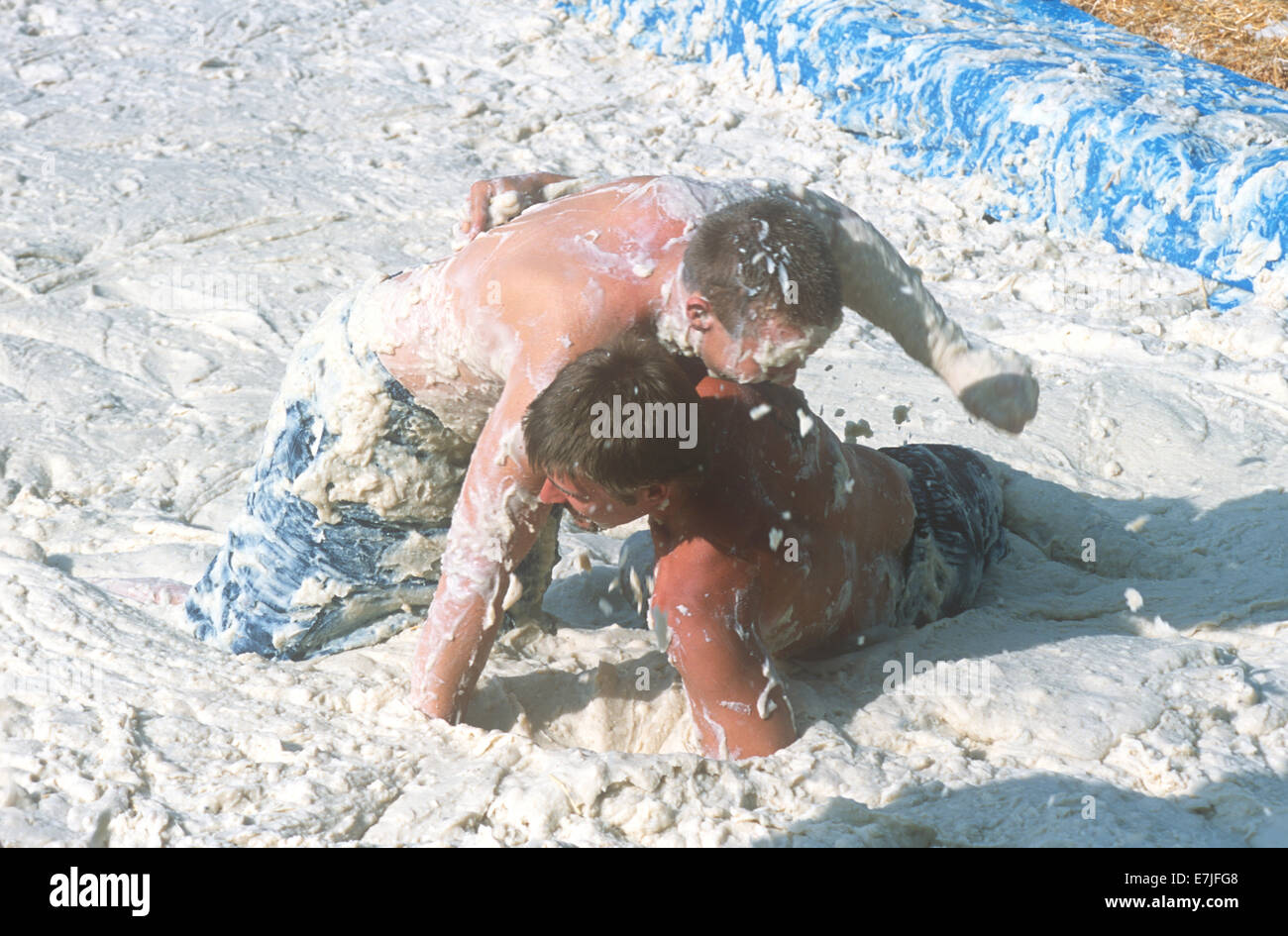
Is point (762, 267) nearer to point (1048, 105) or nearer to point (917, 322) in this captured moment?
point (917, 322)

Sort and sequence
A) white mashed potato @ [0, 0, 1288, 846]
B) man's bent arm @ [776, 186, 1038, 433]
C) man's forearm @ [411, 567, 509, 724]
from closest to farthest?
white mashed potato @ [0, 0, 1288, 846] → man's forearm @ [411, 567, 509, 724] → man's bent arm @ [776, 186, 1038, 433]

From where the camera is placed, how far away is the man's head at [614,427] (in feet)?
7.03

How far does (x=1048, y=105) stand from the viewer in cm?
500

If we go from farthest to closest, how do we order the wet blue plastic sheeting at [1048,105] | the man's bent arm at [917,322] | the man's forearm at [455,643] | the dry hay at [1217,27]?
the dry hay at [1217,27]
the wet blue plastic sheeting at [1048,105]
the man's bent arm at [917,322]
the man's forearm at [455,643]

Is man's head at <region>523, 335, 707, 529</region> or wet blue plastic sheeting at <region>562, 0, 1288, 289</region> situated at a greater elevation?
man's head at <region>523, 335, 707, 529</region>

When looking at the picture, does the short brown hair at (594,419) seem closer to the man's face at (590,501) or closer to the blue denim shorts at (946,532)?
the man's face at (590,501)

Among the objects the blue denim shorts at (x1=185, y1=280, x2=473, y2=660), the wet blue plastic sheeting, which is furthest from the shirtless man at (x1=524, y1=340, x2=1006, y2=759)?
the wet blue plastic sheeting

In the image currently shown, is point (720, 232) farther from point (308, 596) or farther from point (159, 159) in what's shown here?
point (159, 159)

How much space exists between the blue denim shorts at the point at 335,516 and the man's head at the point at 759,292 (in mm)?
754

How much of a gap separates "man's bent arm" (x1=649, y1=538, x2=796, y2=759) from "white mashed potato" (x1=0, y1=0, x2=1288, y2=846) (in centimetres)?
8

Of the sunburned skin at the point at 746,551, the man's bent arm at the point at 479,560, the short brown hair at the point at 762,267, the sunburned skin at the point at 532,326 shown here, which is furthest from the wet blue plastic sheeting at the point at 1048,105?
the man's bent arm at the point at 479,560

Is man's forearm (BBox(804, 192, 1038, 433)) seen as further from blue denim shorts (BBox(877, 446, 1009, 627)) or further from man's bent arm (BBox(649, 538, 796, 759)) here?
man's bent arm (BBox(649, 538, 796, 759))

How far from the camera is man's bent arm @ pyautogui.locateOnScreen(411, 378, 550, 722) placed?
2279mm

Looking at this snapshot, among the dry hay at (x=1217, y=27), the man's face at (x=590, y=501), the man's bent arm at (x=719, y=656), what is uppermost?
the dry hay at (x=1217, y=27)
